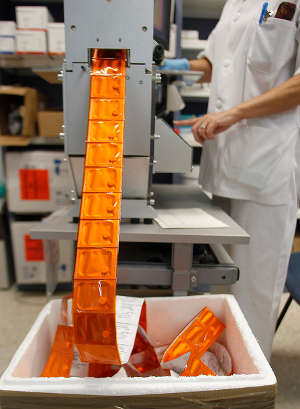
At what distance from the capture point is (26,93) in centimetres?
164

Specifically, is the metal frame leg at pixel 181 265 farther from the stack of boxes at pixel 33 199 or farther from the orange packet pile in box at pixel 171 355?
the stack of boxes at pixel 33 199

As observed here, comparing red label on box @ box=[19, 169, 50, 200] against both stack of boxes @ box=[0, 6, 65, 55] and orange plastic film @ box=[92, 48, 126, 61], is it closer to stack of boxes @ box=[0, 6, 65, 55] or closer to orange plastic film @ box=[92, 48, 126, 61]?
stack of boxes @ box=[0, 6, 65, 55]

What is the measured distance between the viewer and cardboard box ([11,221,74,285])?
185 cm

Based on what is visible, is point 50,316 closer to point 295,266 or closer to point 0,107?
point 295,266

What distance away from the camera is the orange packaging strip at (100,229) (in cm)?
38

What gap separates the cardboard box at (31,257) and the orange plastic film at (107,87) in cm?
139

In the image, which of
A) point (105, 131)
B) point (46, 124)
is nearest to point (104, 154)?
point (105, 131)

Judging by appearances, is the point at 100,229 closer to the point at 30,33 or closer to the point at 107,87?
the point at 107,87

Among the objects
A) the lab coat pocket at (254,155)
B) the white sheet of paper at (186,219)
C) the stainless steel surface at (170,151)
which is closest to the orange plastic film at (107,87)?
the stainless steel surface at (170,151)

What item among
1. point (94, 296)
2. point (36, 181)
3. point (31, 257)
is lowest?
point (31, 257)

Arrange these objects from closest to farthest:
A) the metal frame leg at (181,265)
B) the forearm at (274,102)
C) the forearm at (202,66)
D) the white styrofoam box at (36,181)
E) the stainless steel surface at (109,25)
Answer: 1. the stainless steel surface at (109,25)
2. the metal frame leg at (181,265)
3. the forearm at (274,102)
4. the forearm at (202,66)
5. the white styrofoam box at (36,181)

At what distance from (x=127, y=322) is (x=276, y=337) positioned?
4.44 ft

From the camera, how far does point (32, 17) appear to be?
163cm

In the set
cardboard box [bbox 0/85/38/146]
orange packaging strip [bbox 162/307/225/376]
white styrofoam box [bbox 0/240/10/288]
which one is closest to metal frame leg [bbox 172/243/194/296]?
orange packaging strip [bbox 162/307/225/376]
